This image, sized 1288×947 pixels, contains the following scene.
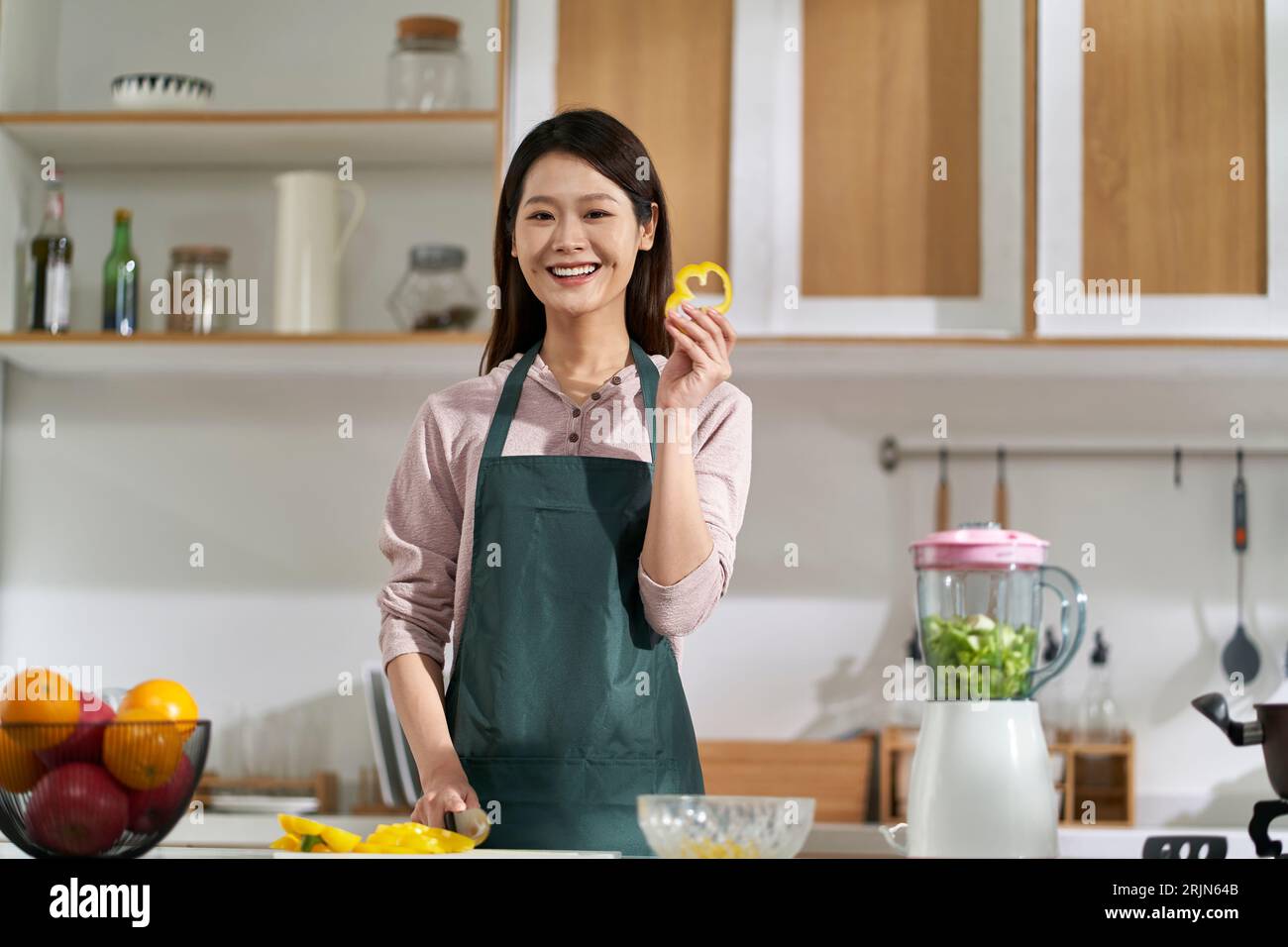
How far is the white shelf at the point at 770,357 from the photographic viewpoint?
226 centimetres

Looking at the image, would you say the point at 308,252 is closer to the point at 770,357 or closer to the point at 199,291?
the point at 199,291

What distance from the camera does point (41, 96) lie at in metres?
2.63

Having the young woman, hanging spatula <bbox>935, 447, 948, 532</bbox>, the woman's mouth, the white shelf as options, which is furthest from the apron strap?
hanging spatula <bbox>935, 447, 948, 532</bbox>

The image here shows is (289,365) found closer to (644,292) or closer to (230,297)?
(230,297)

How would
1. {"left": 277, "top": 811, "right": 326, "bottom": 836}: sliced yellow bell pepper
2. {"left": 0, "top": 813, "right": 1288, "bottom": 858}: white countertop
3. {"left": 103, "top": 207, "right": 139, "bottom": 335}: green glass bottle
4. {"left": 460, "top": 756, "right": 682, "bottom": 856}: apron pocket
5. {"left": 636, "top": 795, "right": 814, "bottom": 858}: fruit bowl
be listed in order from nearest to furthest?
{"left": 636, "top": 795, "right": 814, "bottom": 858}: fruit bowl < {"left": 277, "top": 811, "right": 326, "bottom": 836}: sliced yellow bell pepper < {"left": 460, "top": 756, "right": 682, "bottom": 856}: apron pocket < {"left": 0, "top": 813, "right": 1288, "bottom": 858}: white countertop < {"left": 103, "top": 207, "right": 139, "bottom": 335}: green glass bottle

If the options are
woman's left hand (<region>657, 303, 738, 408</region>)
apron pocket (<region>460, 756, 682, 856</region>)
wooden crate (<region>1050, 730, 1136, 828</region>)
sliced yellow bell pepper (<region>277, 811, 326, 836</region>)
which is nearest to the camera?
sliced yellow bell pepper (<region>277, 811, 326, 836</region>)

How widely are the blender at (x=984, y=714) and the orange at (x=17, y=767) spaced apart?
2.02ft

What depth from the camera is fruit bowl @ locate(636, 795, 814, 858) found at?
31.5 inches

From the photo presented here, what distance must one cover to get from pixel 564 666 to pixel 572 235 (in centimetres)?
41

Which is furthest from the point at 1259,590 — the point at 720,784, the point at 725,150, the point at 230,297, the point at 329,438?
the point at 230,297

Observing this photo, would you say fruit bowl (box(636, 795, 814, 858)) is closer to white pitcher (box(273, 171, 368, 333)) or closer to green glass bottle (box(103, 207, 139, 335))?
white pitcher (box(273, 171, 368, 333))

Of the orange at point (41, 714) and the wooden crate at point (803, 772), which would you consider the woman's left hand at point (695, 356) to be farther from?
the wooden crate at point (803, 772)

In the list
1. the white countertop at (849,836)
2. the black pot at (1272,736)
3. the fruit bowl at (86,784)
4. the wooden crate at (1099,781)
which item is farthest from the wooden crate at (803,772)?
the fruit bowl at (86,784)

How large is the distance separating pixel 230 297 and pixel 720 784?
3.97ft
